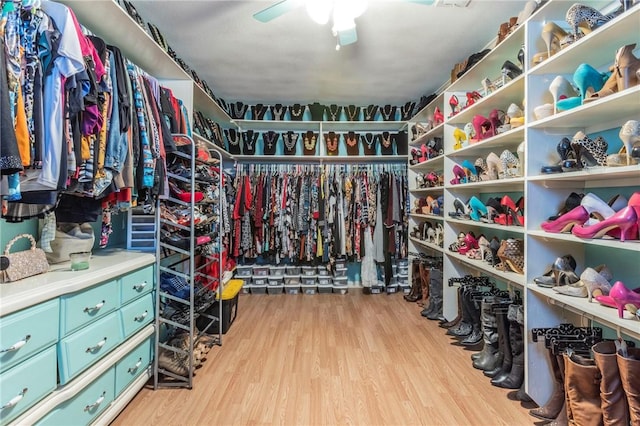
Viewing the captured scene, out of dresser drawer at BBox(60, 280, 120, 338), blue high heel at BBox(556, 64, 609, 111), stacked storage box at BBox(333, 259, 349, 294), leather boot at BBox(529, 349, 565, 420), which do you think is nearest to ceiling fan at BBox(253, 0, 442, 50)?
blue high heel at BBox(556, 64, 609, 111)

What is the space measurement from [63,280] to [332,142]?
356 cm

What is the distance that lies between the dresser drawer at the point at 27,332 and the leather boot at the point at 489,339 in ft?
8.01

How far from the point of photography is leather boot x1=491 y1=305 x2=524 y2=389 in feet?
6.70

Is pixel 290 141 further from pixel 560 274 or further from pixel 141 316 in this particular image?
pixel 560 274

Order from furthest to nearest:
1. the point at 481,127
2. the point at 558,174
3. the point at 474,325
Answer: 1. the point at 474,325
2. the point at 481,127
3. the point at 558,174

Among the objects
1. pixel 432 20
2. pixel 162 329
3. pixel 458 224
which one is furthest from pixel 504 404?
pixel 432 20

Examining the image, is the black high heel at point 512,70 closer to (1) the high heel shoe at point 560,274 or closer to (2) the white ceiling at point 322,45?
(2) the white ceiling at point 322,45

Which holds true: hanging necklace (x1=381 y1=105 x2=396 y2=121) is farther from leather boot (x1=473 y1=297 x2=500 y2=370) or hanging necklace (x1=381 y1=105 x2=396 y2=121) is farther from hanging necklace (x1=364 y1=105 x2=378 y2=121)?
leather boot (x1=473 y1=297 x2=500 y2=370)

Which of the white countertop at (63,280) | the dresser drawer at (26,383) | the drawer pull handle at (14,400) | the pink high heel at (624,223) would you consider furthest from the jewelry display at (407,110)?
the drawer pull handle at (14,400)

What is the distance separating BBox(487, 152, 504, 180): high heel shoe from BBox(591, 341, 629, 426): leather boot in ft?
4.20

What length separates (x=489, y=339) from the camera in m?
2.30

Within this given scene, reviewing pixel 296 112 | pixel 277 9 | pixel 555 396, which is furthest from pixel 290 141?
pixel 555 396

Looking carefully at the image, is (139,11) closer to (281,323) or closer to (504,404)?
(281,323)

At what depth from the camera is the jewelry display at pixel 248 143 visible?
14.7 feet
